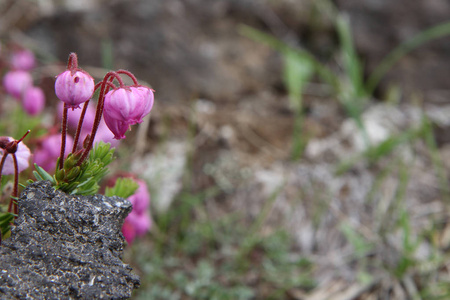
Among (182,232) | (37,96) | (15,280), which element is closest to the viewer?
(15,280)

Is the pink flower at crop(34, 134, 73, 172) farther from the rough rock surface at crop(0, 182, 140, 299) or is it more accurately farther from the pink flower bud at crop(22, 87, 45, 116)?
the rough rock surface at crop(0, 182, 140, 299)

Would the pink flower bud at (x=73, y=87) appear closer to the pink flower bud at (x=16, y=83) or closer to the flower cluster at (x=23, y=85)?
the flower cluster at (x=23, y=85)

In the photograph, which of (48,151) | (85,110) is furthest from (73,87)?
(48,151)

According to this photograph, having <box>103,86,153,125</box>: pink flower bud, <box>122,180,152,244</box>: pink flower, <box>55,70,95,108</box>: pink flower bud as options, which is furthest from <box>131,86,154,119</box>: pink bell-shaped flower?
<box>122,180,152,244</box>: pink flower

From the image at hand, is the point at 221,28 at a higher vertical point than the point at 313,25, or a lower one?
higher

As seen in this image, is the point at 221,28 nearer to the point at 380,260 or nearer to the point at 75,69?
the point at 380,260

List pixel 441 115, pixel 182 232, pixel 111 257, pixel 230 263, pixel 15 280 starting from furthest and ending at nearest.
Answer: pixel 441 115 → pixel 182 232 → pixel 230 263 → pixel 111 257 → pixel 15 280

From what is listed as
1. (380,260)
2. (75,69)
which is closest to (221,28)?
(380,260)
